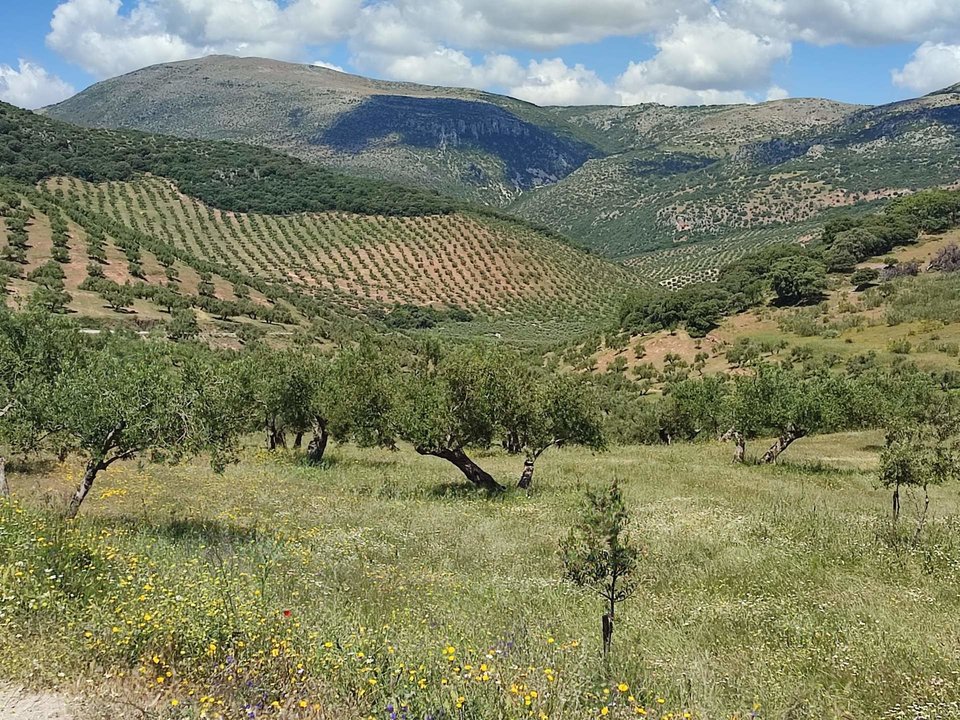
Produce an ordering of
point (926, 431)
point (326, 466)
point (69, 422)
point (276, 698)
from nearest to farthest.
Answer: point (276, 698) < point (69, 422) < point (926, 431) < point (326, 466)

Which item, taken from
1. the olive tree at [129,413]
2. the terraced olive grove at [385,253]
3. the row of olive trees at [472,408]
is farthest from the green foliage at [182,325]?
the olive tree at [129,413]

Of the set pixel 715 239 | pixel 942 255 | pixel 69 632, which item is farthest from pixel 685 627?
pixel 715 239

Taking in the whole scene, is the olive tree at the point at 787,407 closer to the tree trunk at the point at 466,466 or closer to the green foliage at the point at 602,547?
the tree trunk at the point at 466,466

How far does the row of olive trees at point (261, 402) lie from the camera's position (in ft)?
45.2

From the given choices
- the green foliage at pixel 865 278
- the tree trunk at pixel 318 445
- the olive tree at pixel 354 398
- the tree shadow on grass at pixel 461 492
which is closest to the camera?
the tree shadow on grass at pixel 461 492

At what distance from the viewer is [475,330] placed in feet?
338

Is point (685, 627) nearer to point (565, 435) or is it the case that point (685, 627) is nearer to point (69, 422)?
point (69, 422)

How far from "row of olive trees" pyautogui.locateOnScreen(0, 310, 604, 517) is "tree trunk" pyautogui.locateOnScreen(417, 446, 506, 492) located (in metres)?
0.05

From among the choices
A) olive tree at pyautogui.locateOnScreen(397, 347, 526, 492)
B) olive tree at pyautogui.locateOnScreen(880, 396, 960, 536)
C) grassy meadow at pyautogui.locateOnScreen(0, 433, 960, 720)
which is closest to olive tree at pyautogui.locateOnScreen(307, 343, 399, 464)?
olive tree at pyautogui.locateOnScreen(397, 347, 526, 492)

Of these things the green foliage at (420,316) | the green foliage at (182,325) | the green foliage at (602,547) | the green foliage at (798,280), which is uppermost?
the green foliage at (798,280)

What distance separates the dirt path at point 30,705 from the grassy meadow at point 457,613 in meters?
0.17

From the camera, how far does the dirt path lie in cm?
561

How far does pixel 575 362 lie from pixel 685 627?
64.4m

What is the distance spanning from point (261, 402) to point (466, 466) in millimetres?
14370
